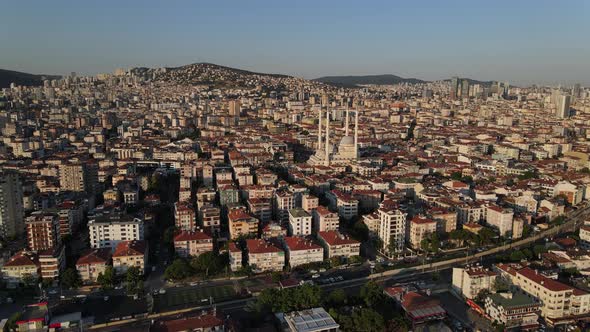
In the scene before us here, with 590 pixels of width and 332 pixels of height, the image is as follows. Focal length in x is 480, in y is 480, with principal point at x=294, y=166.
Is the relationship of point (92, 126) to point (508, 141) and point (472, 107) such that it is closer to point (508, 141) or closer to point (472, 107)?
point (508, 141)

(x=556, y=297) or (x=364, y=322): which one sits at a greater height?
(x=556, y=297)

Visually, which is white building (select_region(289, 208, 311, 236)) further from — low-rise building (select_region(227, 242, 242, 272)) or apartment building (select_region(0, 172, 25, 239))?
apartment building (select_region(0, 172, 25, 239))

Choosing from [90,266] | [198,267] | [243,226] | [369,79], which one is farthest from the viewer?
[369,79]

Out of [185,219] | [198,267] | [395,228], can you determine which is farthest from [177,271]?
[395,228]

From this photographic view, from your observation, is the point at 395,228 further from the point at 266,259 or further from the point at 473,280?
the point at 266,259

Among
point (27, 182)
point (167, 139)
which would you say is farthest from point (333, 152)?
point (27, 182)

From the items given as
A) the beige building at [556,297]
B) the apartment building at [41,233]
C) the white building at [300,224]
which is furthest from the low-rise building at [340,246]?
the apartment building at [41,233]
